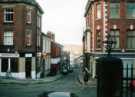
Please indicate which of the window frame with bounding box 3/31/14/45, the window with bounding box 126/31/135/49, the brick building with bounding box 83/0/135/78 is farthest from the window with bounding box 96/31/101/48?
the window frame with bounding box 3/31/14/45

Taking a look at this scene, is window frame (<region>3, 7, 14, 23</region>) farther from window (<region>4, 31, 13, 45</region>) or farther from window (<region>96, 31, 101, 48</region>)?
window (<region>96, 31, 101, 48</region>)

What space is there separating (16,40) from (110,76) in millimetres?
54807

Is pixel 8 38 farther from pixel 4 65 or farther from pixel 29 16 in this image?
pixel 29 16

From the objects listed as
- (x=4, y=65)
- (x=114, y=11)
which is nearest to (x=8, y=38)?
(x=4, y=65)

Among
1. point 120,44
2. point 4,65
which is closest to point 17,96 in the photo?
point 120,44

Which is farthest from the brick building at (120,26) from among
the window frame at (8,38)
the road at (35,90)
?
the window frame at (8,38)

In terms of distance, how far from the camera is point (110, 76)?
9055 mm

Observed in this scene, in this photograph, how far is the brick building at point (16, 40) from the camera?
62.9 m

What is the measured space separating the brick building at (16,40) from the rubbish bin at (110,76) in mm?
Result: 53803

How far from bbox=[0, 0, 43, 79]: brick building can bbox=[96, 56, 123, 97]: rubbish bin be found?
53.8 metres

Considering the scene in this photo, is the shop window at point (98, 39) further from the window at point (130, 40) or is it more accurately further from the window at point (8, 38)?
the window at point (8, 38)

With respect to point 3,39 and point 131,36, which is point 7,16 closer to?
point 3,39

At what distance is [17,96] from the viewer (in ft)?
121

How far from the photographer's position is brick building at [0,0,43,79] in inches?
2477
